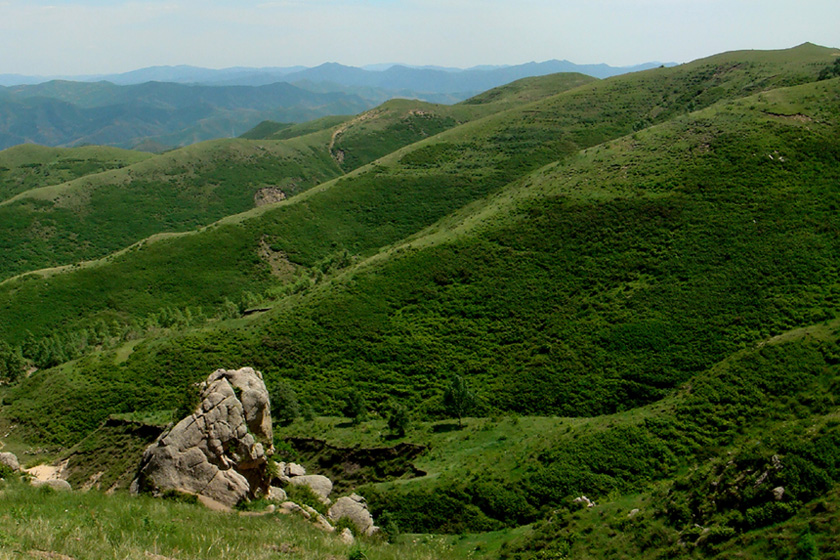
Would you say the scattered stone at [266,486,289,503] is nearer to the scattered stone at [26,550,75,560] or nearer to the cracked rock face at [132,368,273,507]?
the cracked rock face at [132,368,273,507]

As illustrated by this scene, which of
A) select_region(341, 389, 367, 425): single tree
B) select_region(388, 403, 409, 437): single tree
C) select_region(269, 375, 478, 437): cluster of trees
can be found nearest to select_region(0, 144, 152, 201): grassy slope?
select_region(269, 375, 478, 437): cluster of trees

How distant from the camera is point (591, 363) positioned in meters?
41.6

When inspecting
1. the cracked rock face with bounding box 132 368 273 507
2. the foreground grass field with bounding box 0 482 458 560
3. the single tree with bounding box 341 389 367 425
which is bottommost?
the single tree with bounding box 341 389 367 425

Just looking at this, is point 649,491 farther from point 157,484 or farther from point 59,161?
point 59,161

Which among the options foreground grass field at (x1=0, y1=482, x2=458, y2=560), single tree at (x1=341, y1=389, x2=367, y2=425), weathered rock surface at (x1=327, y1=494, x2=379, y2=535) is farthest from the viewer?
single tree at (x1=341, y1=389, x2=367, y2=425)

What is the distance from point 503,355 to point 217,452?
2950 cm

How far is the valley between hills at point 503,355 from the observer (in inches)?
693

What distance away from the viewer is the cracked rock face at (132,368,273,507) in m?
19.5

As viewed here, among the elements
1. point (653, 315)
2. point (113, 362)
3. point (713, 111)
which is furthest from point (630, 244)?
point (113, 362)

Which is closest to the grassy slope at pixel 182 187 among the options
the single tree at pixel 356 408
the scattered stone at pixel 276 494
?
the single tree at pixel 356 408

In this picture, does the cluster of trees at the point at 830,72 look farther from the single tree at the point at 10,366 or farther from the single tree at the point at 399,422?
the single tree at the point at 10,366

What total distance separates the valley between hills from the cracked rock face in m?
0.97

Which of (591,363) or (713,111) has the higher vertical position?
(713,111)

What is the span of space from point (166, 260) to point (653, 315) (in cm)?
7798
